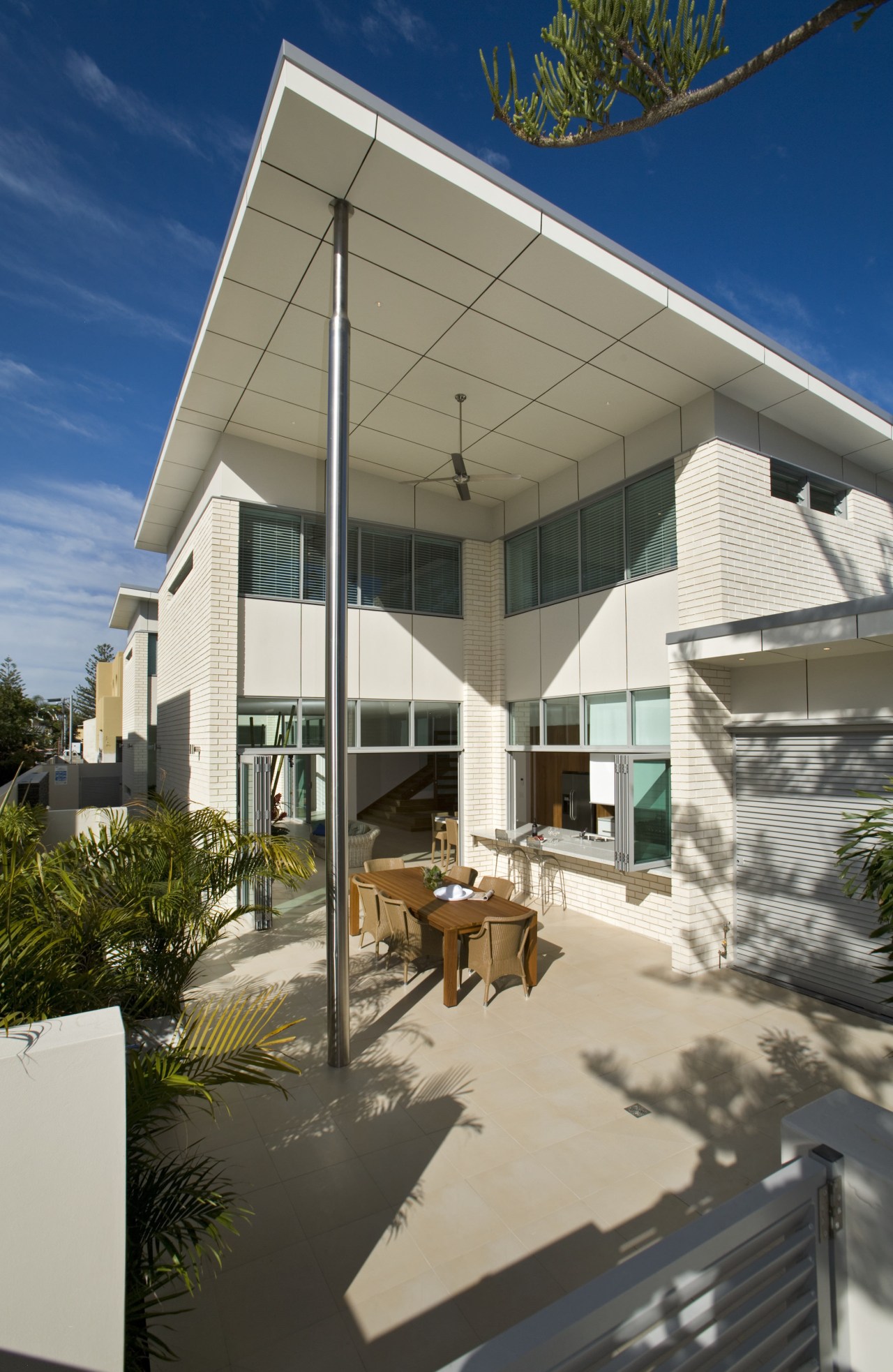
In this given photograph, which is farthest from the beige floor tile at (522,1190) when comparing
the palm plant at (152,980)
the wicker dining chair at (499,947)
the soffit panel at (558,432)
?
the soffit panel at (558,432)

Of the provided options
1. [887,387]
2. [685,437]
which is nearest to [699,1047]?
[685,437]

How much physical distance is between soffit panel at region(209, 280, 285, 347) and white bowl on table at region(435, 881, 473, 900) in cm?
575

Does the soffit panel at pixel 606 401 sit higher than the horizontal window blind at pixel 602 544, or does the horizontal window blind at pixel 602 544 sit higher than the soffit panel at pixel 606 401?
the soffit panel at pixel 606 401

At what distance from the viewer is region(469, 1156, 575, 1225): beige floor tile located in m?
3.32

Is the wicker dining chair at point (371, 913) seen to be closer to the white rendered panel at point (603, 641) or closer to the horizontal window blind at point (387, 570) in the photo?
the white rendered panel at point (603, 641)

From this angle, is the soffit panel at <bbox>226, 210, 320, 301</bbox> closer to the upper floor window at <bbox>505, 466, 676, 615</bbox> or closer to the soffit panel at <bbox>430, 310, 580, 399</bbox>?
the soffit panel at <bbox>430, 310, 580, 399</bbox>

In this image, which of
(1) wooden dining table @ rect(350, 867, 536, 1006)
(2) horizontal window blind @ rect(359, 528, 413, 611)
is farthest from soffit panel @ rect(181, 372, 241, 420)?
(1) wooden dining table @ rect(350, 867, 536, 1006)

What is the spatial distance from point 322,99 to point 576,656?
628 cm

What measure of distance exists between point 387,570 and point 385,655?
1257 mm

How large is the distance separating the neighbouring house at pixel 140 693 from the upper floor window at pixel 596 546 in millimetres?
10504

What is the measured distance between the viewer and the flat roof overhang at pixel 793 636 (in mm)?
4914

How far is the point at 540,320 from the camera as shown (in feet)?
20.1

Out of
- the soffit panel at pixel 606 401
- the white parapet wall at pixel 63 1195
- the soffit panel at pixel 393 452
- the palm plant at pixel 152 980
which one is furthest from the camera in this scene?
the soffit panel at pixel 393 452

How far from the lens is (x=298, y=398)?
7492mm
